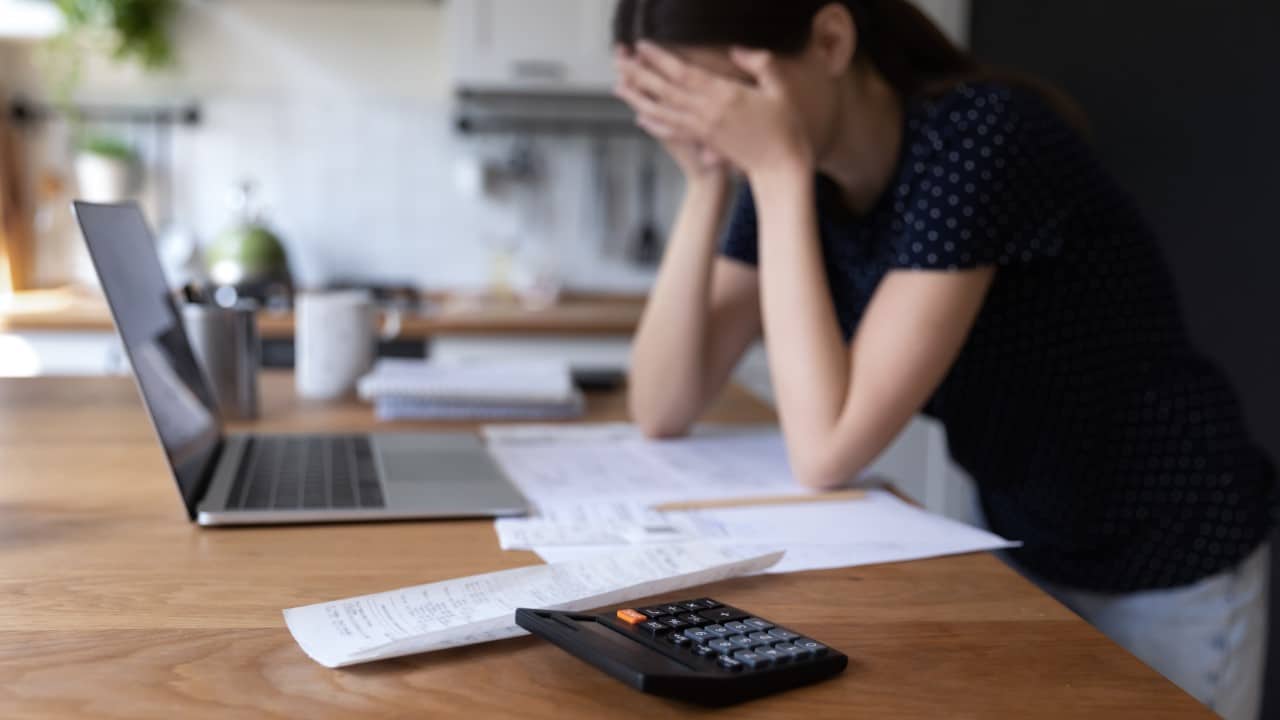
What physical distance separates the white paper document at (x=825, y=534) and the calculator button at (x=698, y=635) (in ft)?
0.56

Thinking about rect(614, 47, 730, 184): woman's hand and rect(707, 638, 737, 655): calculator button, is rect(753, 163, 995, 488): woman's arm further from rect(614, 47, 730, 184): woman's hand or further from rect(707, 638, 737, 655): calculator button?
rect(707, 638, 737, 655): calculator button

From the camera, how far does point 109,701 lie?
48 cm

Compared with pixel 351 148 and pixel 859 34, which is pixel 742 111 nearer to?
pixel 859 34

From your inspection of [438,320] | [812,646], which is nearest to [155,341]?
[812,646]

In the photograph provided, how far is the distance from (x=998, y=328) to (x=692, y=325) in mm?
351

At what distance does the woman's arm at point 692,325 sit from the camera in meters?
1.20

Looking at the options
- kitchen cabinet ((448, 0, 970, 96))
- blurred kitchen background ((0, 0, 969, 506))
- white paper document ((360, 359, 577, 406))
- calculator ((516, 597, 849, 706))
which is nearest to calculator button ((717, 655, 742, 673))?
calculator ((516, 597, 849, 706))

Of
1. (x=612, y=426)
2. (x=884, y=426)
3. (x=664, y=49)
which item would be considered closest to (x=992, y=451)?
(x=884, y=426)

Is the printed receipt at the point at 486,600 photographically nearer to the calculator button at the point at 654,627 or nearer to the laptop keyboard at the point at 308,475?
the calculator button at the point at 654,627

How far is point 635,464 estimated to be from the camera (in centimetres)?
104

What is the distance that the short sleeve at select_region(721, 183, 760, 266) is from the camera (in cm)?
139

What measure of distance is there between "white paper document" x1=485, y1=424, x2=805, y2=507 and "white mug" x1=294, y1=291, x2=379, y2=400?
10.8 inches

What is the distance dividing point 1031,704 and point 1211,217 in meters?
2.23

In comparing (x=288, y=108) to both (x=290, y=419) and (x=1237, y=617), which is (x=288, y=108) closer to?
(x=290, y=419)
